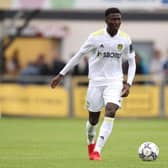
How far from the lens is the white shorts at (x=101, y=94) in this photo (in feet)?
47.0

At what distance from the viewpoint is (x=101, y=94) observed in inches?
575

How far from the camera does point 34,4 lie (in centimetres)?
3081

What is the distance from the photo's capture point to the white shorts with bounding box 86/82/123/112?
14.3 meters

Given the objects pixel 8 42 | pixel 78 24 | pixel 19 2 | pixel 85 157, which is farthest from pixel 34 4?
pixel 85 157

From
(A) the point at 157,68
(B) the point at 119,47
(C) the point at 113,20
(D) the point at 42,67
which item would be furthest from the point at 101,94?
(A) the point at 157,68

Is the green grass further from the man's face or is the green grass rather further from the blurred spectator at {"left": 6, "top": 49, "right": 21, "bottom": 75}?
the blurred spectator at {"left": 6, "top": 49, "right": 21, "bottom": 75}

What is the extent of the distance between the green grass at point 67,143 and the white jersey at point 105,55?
135 cm

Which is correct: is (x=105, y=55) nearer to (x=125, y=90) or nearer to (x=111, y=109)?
(x=125, y=90)

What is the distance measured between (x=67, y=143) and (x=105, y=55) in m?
4.55

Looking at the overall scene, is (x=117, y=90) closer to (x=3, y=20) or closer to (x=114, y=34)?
(x=114, y=34)

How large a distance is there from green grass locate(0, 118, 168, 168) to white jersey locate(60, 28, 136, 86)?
1.35m

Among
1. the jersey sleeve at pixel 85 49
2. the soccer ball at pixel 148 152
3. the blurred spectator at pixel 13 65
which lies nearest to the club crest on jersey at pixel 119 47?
the jersey sleeve at pixel 85 49

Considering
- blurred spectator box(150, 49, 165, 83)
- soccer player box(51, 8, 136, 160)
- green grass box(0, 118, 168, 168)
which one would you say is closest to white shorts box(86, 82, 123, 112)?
soccer player box(51, 8, 136, 160)

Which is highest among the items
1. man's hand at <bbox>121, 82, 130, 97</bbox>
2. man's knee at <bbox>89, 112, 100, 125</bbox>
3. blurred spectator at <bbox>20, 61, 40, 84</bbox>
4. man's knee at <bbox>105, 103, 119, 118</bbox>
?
man's hand at <bbox>121, 82, 130, 97</bbox>
